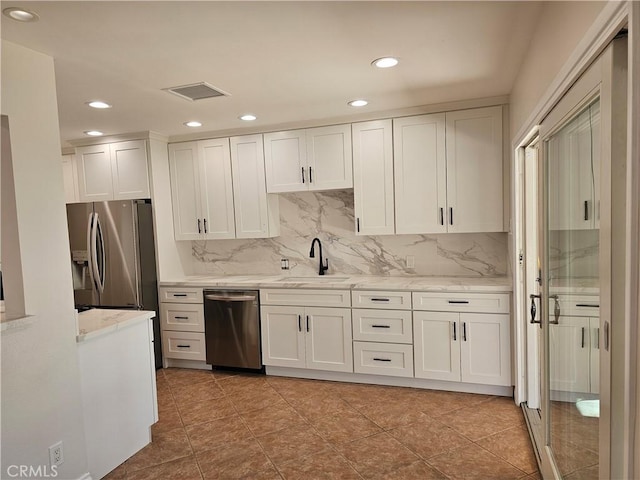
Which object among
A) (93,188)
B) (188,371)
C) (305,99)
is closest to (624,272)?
(305,99)

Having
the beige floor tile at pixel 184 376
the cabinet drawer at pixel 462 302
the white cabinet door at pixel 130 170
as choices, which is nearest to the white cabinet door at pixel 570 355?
the cabinet drawer at pixel 462 302

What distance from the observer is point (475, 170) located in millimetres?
3438

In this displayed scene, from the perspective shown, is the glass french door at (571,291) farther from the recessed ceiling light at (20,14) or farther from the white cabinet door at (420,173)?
the recessed ceiling light at (20,14)

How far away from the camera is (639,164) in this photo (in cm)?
97

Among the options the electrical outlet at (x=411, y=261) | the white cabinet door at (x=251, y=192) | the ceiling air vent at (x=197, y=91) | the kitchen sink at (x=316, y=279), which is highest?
the ceiling air vent at (x=197, y=91)

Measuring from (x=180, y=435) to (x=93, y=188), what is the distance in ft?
9.44

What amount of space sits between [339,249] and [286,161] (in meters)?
1.07

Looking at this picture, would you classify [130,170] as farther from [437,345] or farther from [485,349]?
[485,349]

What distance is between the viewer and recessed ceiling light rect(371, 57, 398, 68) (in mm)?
2424

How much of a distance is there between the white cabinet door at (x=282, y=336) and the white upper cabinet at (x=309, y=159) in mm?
1218

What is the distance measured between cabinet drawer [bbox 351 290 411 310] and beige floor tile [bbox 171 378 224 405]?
1473 mm

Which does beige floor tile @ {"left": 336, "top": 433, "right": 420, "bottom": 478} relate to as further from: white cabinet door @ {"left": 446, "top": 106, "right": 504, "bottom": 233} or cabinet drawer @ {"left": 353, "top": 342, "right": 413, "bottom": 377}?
white cabinet door @ {"left": 446, "top": 106, "right": 504, "bottom": 233}

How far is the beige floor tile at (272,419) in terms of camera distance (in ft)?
9.55

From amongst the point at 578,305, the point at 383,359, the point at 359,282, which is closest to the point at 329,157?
the point at 359,282
